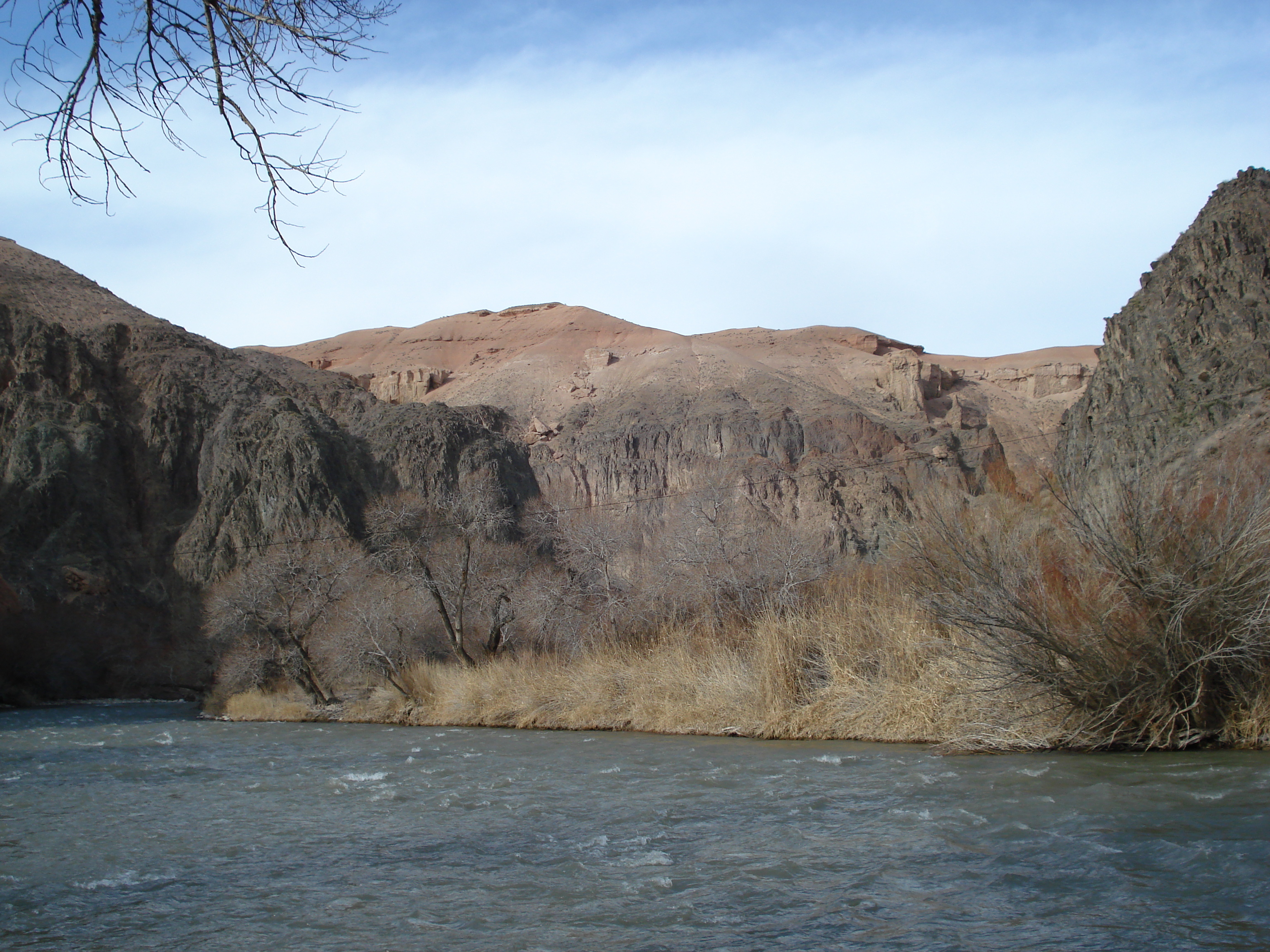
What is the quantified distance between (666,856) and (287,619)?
23447 mm

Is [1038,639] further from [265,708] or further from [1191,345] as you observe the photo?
[265,708]

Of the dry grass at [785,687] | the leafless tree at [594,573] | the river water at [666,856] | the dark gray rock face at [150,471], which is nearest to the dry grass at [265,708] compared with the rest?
the dry grass at [785,687]

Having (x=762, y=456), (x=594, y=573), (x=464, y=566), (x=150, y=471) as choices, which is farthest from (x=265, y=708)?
(x=762, y=456)

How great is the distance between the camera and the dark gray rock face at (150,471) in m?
42.1

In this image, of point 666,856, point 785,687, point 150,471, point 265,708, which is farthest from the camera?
point 150,471

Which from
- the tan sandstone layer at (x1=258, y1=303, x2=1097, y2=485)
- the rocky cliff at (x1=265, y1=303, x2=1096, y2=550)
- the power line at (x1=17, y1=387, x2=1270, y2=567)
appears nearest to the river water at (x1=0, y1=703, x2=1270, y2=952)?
the power line at (x1=17, y1=387, x2=1270, y2=567)

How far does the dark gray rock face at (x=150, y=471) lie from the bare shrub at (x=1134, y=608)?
33.9 metres

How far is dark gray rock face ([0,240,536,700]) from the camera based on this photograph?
42125mm

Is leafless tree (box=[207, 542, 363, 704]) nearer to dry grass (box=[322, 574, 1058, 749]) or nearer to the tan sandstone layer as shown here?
dry grass (box=[322, 574, 1058, 749])

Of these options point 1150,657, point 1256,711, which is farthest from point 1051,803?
point 1256,711

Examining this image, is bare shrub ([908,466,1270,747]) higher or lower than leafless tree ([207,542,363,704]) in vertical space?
higher

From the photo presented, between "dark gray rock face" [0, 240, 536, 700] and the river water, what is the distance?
98.0ft

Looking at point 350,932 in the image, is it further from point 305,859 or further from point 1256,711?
point 1256,711

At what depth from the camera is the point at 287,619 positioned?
96.4ft
